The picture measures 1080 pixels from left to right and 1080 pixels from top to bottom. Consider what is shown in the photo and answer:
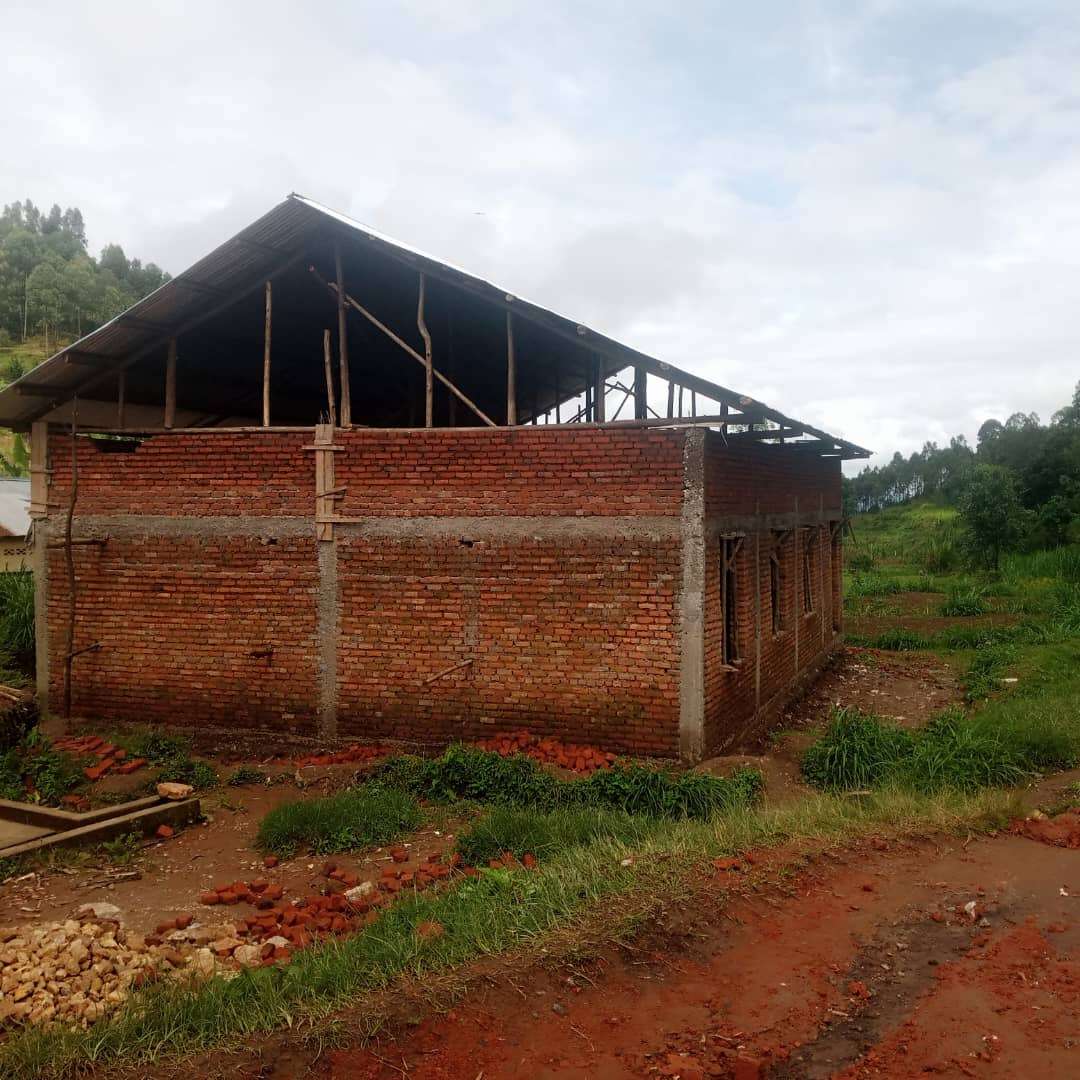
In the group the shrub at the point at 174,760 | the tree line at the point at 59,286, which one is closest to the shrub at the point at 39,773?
the shrub at the point at 174,760

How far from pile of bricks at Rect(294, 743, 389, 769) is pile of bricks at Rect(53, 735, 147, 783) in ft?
5.52

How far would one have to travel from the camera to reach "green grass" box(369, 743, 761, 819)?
7285 millimetres

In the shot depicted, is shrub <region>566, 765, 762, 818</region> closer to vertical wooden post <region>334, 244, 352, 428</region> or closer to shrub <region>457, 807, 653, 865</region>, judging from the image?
shrub <region>457, 807, 653, 865</region>

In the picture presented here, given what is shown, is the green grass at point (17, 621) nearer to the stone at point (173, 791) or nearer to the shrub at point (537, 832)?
the stone at point (173, 791)

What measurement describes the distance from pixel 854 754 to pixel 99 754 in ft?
25.9

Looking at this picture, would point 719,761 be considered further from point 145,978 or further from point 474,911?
point 145,978

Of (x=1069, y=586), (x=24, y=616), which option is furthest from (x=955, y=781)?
(x=1069, y=586)

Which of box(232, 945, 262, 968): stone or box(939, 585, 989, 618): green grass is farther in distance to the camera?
box(939, 585, 989, 618): green grass

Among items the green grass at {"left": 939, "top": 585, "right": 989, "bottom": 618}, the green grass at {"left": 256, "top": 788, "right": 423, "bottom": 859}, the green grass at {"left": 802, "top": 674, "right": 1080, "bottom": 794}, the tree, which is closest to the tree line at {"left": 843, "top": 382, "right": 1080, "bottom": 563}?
the tree

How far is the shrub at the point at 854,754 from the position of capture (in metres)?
8.11

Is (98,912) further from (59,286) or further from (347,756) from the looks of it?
(59,286)

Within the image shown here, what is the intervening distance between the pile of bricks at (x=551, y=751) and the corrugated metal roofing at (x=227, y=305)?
12.0 ft

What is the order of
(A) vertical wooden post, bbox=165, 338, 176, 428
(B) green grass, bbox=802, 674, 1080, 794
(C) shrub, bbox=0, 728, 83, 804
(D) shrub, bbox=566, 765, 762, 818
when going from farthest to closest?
(A) vertical wooden post, bbox=165, 338, 176, 428, (C) shrub, bbox=0, 728, 83, 804, (B) green grass, bbox=802, 674, 1080, 794, (D) shrub, bbox=566, 765, 762, 818

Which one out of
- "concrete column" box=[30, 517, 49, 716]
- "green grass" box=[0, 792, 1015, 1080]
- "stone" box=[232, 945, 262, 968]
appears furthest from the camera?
A: "concrete column" box=[30, 517, 49, 716]
